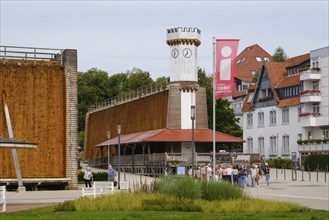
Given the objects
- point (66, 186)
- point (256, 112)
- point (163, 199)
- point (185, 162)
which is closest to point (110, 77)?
point (256, 112)

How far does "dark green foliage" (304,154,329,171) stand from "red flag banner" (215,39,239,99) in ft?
120

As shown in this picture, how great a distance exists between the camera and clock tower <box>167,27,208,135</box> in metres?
66.8

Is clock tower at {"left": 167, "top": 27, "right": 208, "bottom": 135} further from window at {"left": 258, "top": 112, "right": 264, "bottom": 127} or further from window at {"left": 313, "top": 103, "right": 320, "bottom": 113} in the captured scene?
window at {"left": 258, "top": 112, "right": 264, "bottom": 127}

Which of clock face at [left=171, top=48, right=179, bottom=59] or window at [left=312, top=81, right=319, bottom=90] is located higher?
clock face at [left=171, top=48, right=179, bottom=59]

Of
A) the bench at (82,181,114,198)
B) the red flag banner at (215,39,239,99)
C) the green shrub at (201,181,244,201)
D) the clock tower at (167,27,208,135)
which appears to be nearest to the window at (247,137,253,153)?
the clock tower at (167,27,208,135)

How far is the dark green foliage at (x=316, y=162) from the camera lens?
69.4 metres

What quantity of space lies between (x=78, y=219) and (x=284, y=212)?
22.7 feet

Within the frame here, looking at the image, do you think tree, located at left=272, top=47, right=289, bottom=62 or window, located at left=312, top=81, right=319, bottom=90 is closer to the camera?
window, located at left=312, top=81, right=319, bottom=90

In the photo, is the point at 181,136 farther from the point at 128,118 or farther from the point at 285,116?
the point at 285,116

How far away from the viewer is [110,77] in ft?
390

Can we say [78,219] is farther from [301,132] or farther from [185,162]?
[301,132]

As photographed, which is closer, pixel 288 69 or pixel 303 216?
pixel 303 216

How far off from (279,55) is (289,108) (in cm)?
4784

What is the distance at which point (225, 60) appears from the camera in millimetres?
33750
